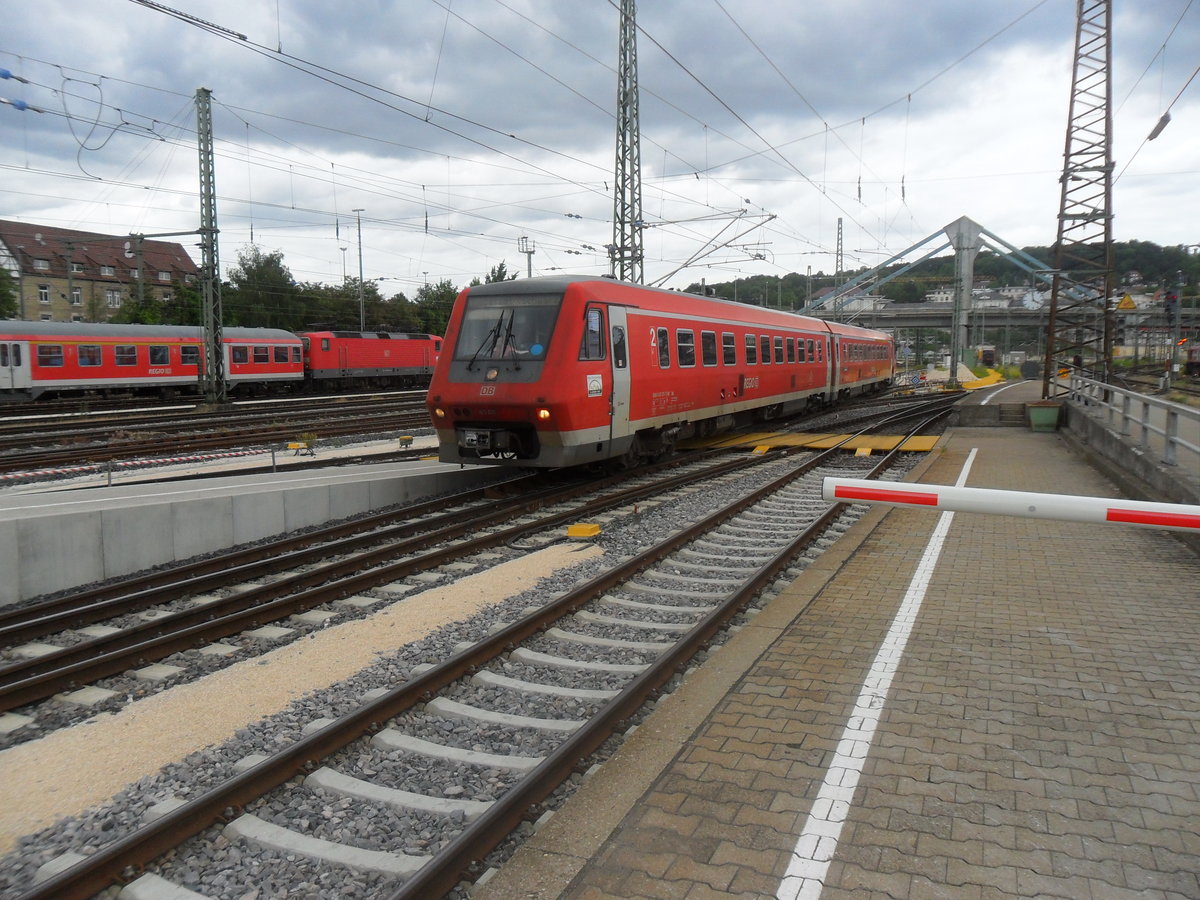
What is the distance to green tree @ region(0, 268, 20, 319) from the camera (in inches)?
2197

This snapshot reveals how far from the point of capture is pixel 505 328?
11438 millimetres

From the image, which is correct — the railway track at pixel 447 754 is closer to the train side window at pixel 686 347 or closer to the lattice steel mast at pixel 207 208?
the train side window at pixel 686 347

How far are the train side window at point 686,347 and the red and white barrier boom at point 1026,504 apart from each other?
29.5 feet

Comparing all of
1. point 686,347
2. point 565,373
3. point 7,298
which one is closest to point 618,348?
point 565,373

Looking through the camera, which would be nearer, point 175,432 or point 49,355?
point 175,432

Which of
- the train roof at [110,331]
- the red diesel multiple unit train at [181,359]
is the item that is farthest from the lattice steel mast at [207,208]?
the red diesel multiple unit train at [181,359]

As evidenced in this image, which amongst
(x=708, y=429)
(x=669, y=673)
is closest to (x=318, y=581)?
(x=669, y=673)

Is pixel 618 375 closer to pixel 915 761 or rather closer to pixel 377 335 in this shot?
pixel 915 761

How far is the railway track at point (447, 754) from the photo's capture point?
3283 millimetres

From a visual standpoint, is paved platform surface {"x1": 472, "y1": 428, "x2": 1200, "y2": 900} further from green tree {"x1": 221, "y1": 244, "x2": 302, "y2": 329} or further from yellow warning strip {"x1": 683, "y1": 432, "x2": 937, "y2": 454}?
green tree {"x1": 221, "y1": 244, "x2": 302, "y2": 329}

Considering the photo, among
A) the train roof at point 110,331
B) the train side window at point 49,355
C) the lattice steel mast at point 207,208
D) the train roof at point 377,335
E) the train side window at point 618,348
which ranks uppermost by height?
the lattice steel mast at point 207,208

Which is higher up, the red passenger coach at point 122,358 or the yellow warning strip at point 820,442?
the red passenger coach at point 122,358

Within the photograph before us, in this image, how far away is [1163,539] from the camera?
8.23 meters

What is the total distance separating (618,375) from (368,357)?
30.3 metres
